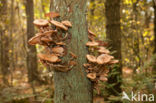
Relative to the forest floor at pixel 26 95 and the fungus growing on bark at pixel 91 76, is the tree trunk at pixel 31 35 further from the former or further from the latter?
the fungus growing on bark at pixel 91 76

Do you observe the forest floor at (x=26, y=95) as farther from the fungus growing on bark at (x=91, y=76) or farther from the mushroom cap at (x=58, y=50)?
the mushroom cap at (x=58, y=50)

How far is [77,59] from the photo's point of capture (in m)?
2.71

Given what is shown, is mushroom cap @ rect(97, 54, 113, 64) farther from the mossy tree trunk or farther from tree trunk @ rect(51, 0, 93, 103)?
the mossy tree trunk

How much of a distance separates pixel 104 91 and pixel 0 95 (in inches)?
133

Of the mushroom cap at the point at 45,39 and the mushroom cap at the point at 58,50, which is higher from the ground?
the mushroom cap at the point at 45,39

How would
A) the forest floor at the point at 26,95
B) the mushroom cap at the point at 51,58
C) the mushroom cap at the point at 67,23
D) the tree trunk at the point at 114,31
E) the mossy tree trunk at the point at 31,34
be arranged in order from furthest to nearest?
the mossy tree trunk at the point at 31,34 → the forest floor at the point at 26,95 → the tree trunk at the point at 114,31 → the mushroom cap at the point at 67,23 → the mushroom cap at the point at 51,58

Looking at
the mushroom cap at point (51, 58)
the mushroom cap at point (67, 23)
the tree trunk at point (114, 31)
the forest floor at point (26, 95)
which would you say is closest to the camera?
the mushroom cap at point (51, 58)

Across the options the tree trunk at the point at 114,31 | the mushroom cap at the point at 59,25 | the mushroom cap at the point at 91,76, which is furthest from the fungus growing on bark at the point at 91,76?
the tree trunk at the point at 114,31

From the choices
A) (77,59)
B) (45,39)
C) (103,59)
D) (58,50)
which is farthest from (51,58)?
(103,59)

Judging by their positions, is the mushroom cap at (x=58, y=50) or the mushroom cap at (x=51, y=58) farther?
the mushroom cap at (x=58, y=50)

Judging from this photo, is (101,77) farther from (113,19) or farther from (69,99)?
(113,19)

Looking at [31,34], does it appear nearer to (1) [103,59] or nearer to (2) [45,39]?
(2) [45,39]

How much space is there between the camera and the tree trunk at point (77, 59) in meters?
2.68

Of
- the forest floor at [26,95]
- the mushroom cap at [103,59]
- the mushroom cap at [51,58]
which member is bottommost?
the forest floor at [26,95]
